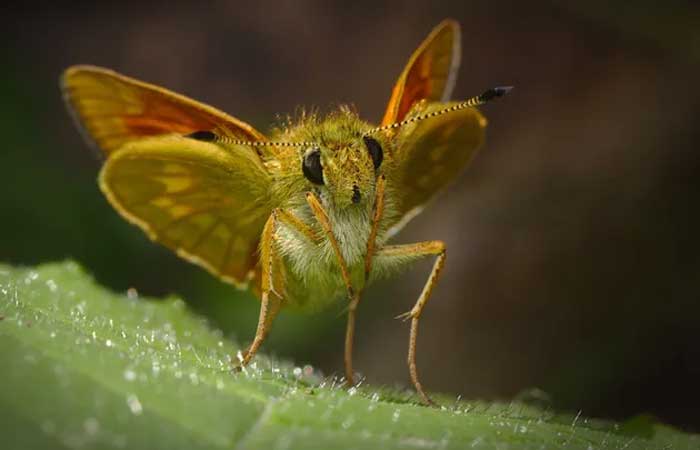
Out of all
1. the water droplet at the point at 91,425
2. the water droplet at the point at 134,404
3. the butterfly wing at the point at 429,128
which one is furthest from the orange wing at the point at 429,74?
the water droplet at the point at 91,425

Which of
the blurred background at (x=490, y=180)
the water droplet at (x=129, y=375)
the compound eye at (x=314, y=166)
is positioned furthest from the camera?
the blurred background at (x=490, y=180)

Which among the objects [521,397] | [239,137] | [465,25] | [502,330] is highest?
[465,25]

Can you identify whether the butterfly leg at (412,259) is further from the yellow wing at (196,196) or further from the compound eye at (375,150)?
the yellow wing at (196,196)

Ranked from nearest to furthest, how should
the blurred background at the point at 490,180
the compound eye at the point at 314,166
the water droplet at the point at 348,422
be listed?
the water droplet at the point at 348,422, the compound eye at the point at 314,166, the blurred background at the point at 490,180

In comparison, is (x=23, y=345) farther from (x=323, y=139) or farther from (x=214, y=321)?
(x=214, y=321)

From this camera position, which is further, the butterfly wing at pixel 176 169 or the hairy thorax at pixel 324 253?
the butterfly wing at pixel 176 169

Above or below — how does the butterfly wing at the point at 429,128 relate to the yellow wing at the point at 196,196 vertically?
above

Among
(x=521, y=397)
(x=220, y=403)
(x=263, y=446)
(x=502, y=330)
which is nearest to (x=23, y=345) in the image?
(x=220, y=403)
